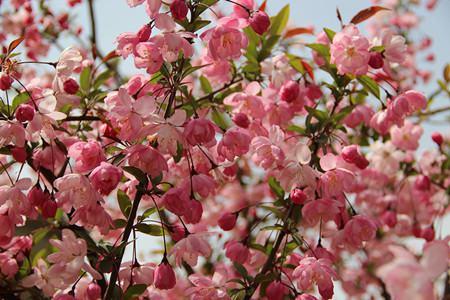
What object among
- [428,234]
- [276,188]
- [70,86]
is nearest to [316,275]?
[276,188]

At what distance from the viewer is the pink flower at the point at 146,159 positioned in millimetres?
1596

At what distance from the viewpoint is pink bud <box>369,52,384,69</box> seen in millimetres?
2010

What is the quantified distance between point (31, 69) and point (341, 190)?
3.25m

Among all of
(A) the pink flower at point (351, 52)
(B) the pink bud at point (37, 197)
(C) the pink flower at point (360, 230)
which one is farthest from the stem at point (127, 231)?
(A) the pink flower at point (351, 52)

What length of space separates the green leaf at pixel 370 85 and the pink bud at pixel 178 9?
0.84 meters

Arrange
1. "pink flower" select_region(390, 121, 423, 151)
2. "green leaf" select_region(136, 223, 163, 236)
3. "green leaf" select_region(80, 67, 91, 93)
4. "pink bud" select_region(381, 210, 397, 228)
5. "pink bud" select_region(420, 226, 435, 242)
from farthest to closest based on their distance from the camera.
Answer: "pink bud" select_region(381, 210, 397, 228) < "pink flower" select_region(390, 121, 423, 151) < "pink bud" select_region(420, 226, 435, 242) < "green leaf" select_region(80, 67, 91, 93) < "green leaf" select_region(136, 223, 163, 236)

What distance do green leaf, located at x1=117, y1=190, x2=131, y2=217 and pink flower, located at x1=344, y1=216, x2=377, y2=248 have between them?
2.45ft

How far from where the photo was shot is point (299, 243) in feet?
6.30

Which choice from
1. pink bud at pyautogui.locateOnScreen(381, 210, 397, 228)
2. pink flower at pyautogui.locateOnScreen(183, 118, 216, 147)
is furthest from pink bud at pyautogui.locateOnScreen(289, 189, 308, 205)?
pink bud at pyautogui.locateOnScreen(381, 210, 397, 228)

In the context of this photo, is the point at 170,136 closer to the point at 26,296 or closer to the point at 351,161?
the point at 351,161

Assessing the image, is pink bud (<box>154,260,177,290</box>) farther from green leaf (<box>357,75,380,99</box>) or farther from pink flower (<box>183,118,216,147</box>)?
green leaf (<box>357,75,380,99</box>)

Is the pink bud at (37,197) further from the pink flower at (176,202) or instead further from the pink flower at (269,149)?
the pink flower at (269,149)

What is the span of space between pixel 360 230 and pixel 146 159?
794 millimetres

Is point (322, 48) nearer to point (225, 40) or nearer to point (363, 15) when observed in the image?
point (363, 15)
